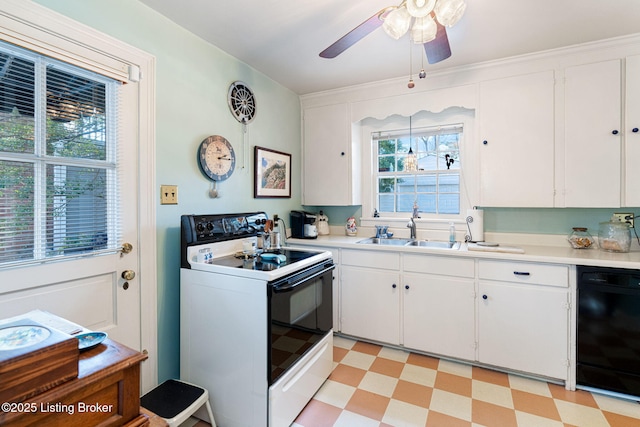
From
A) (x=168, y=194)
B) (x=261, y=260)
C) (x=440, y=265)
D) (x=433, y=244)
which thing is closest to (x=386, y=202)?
(x=433, y=244)

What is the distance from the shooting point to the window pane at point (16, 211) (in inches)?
49.9

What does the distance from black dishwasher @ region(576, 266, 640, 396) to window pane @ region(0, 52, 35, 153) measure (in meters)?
3.08

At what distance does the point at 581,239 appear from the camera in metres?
2.33

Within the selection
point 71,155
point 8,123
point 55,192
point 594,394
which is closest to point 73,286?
point 55,192

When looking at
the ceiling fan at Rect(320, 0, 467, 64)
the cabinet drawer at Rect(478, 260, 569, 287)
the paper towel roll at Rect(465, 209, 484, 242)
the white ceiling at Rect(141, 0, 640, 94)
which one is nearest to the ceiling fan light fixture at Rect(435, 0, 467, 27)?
the ceiling fan at Rect(320, 0, 467, 64)

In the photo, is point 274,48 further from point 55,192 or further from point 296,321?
point 296,321

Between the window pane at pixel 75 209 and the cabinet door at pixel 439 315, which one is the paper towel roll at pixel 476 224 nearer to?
the cabinet door at pixel 439 315

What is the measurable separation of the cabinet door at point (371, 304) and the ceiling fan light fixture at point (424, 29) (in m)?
1.70

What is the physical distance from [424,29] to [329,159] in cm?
178

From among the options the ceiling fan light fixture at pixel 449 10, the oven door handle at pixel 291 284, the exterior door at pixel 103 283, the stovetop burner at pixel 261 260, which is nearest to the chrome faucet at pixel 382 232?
the stovetop burner at pixel 261 260

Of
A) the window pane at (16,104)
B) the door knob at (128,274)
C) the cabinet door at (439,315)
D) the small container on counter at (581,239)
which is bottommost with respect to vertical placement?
the cabinet door at (439,315)

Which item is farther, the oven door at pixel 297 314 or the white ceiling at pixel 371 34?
the white ceiling at pixel 371 34

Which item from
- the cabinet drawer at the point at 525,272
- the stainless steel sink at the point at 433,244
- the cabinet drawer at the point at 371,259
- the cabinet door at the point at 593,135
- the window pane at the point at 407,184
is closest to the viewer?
the cabinet drawer at the point at 525,272

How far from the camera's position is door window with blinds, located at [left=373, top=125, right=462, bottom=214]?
9.57 ft
